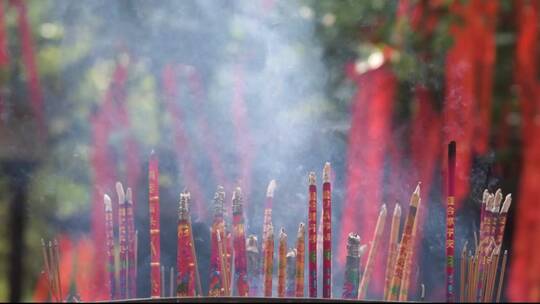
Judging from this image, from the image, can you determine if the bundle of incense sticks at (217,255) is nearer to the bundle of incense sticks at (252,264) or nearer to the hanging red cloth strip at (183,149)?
the bundle of incense sticks at (252,264)

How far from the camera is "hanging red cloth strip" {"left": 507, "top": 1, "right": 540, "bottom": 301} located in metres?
3.84

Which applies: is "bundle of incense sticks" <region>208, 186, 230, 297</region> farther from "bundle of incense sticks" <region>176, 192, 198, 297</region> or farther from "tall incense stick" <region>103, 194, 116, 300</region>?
"tall incense stick" <region>103, 194, 116, 300</region>

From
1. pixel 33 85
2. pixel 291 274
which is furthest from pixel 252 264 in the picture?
pixel 33 85

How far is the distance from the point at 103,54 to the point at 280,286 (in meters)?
1.55

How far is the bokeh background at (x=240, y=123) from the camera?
3.95 meters

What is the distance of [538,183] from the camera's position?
3924 millimetres

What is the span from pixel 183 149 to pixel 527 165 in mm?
1629

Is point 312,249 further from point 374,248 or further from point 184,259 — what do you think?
point 184,259

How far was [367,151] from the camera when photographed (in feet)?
13.3

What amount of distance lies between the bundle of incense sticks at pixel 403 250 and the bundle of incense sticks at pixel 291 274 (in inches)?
17.5

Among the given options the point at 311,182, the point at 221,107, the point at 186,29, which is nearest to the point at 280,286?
the point at 311,182

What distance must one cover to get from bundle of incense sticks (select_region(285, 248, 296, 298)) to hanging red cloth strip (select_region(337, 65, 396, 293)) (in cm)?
56

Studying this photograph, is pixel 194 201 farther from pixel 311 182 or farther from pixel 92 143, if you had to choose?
pixel 311 182

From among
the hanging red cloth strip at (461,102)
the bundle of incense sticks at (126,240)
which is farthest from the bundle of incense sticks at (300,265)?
the hanging red cloth strip at (461,102)
